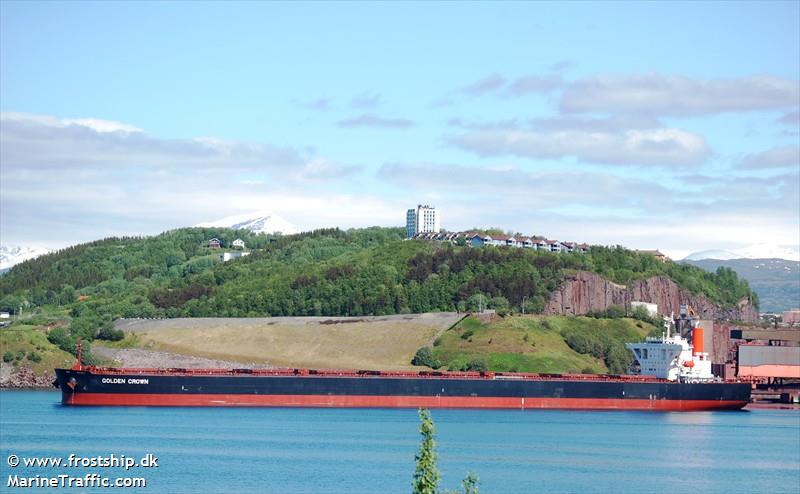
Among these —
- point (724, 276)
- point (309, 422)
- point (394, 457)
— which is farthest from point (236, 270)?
point (394, 457)

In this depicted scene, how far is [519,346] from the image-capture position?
112 metres

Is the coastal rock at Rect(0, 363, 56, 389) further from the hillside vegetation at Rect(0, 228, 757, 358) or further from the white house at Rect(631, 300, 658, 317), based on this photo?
the white house at Rect(631, 300, 658, 317)

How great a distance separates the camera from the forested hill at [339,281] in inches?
5241

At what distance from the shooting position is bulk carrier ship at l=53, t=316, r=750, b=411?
3184 inches

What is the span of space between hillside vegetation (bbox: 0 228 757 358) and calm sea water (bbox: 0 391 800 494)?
47560 mm

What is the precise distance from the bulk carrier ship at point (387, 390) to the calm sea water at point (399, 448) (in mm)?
1542

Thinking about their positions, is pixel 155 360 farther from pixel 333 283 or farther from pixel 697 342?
pixel 697 342

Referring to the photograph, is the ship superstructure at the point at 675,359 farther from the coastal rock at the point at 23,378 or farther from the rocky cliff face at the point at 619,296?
the coastal rock at the point at 23,378

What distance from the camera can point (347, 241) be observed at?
177625 mm

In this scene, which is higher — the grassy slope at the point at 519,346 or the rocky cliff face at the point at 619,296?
the rocky cliff face at the point at 619,296

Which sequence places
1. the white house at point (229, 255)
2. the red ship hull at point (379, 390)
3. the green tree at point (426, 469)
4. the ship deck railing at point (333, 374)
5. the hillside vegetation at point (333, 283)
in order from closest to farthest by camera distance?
the green tree at point (426, 469) → the red ship hull at point (379, 390) → the ship deck railing at point (333, 374) → the hillside vegetation at point (333, 283) → the white house at point (229, 255)

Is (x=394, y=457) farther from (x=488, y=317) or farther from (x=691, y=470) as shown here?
(x=488, y=317)

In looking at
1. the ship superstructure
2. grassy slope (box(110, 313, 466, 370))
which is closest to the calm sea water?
the ship superstructure

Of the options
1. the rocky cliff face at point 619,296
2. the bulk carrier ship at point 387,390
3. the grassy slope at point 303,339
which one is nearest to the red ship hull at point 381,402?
the bulk carrier ship at point 387,390
